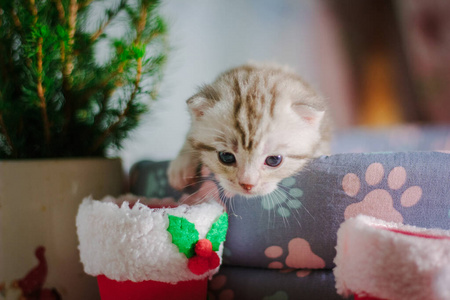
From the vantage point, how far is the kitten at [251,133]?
826 millimetres

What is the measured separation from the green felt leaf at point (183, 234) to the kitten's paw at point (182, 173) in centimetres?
25

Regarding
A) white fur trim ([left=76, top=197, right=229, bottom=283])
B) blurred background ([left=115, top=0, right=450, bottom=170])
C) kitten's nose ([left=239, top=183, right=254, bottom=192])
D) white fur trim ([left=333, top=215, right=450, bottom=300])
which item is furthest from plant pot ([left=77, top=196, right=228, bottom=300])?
blurred background ([left=115, top=0, right=450, bottom=170])

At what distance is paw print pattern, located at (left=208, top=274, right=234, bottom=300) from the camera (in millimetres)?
866

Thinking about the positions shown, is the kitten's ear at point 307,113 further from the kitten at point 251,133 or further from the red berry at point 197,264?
the red berry at point 197,264

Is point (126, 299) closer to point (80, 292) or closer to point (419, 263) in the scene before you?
point (80, 292)

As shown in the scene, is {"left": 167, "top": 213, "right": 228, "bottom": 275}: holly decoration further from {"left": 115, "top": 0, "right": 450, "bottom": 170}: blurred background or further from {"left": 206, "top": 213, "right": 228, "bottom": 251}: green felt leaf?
{"left": 115, "top": 0, "right": 450, "bottom": 170}: blurred background

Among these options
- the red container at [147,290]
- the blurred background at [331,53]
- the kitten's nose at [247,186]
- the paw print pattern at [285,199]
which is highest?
the blurred background at [331,53]

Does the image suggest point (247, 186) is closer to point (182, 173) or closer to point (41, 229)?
point (182, 173)

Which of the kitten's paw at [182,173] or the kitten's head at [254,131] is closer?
the kitten's head at [254,131]

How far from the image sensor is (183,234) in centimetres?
68

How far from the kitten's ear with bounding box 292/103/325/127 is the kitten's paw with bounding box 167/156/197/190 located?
311mm

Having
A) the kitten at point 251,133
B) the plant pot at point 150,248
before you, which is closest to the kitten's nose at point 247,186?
the kitten at point 251,133

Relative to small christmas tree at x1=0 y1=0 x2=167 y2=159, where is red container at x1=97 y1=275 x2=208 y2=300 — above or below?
below

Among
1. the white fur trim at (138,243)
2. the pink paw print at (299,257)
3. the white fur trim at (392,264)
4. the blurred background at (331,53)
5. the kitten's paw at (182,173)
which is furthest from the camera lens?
→ the blurred background at (331,53)
